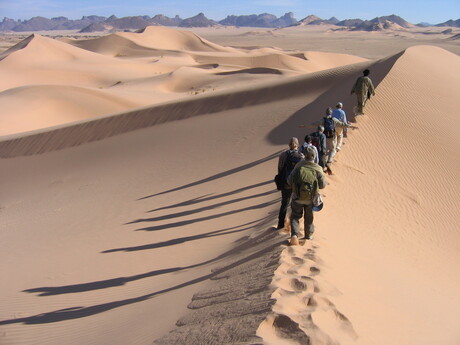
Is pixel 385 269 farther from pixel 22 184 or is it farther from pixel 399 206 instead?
pixel 22 184

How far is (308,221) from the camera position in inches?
222

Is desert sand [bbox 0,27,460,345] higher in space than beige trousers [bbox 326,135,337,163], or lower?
lower

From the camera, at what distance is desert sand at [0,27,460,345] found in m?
4.68

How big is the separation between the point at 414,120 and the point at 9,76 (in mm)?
32793

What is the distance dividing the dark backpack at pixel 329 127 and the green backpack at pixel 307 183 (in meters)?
3.06

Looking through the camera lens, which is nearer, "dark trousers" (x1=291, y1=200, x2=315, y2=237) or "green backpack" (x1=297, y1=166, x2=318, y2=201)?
"green backpack" (x1=297, y1=166, x2=318, y2=201)

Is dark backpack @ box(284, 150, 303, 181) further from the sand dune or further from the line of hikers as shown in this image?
the sand dune

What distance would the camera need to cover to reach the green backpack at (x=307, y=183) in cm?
540

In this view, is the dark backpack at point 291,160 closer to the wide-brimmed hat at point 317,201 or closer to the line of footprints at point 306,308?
the wide-brimmed hat at point 317,201

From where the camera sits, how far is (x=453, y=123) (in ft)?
38.4

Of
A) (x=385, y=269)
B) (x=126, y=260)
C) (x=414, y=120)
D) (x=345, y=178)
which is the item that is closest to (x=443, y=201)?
(x=345, y=178)

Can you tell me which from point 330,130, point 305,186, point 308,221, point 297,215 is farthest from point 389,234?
point 305,186

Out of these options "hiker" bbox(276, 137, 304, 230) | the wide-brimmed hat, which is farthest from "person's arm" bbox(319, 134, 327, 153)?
the wide-brimmed hat

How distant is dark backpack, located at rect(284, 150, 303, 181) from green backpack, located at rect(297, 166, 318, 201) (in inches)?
A: 23.1
